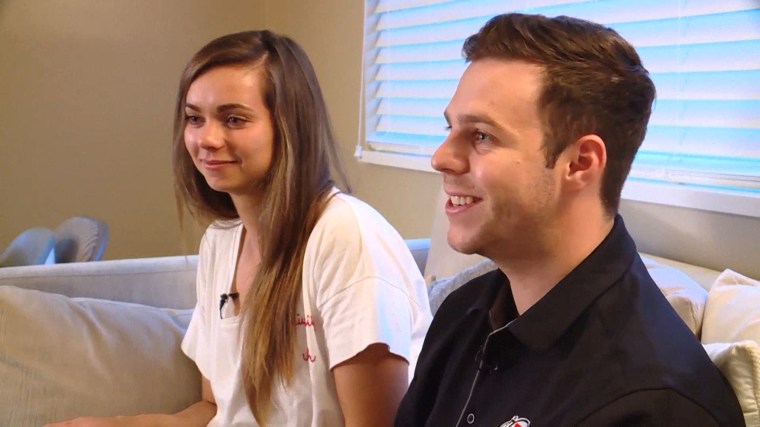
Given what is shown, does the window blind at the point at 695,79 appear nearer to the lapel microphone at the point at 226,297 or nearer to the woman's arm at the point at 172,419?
the lapel microphone at the point at 226,297

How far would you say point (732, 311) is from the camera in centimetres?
116

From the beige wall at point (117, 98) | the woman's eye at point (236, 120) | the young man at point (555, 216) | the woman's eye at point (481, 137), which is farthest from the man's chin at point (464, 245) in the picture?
the beige wall at point (117, 98)

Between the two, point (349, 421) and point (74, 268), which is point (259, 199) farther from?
point (74, 268)

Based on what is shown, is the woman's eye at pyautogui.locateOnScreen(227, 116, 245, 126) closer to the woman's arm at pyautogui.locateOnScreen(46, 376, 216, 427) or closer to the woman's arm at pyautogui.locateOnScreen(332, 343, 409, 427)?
the woman's arm at pyautogui.locateOnScreen(332, 343, 409, 427)

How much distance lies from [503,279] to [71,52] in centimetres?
280

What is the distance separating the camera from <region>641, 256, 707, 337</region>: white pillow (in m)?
1.21

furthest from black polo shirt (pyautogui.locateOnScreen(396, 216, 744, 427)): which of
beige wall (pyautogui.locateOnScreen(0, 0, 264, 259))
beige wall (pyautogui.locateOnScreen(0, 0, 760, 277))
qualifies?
beige wall (pyautogui.locateOnScreen(0, 0, 264, 259))

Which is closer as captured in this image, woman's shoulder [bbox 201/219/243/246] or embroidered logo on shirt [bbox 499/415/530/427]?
embroidered logo on shirt [bbox 499/415/530/427]

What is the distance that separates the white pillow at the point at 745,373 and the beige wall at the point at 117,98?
A: 6.41ft

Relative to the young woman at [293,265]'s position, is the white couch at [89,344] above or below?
below

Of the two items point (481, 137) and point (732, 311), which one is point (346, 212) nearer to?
point (481, 137)

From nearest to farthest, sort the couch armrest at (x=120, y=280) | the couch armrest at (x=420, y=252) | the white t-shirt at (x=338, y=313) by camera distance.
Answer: the white t-shirt at (x=338, y=313) → the couch armrest at (x=120, y=280) → the couch armrest at (x=420, y=252)

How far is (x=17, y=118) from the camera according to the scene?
124 inches

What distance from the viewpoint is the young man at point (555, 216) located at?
0.77m
